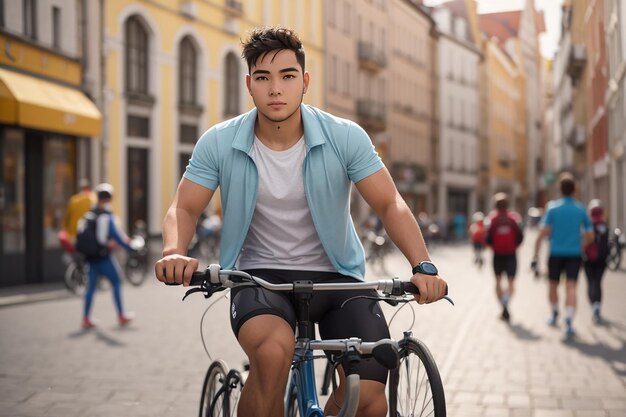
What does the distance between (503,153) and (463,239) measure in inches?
1276

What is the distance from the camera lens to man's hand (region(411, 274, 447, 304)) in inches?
139

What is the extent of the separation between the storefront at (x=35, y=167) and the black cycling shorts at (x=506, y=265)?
918cm

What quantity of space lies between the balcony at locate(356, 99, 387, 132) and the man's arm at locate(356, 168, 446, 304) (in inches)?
1786

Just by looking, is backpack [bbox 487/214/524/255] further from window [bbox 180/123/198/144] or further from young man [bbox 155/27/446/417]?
window [bbox 180/123/198/144]

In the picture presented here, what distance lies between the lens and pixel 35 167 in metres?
20.8

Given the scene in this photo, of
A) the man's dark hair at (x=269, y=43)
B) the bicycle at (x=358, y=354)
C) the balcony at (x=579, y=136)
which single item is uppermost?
the balcony at (x=579, y=136)

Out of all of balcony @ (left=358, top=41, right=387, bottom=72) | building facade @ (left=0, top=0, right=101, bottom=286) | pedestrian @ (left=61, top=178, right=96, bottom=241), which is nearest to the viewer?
pedestrian @ (left=61, top=178, right=96, bottom=241)

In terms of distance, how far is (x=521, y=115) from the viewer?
3922 inches

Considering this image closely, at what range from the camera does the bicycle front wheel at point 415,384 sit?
3.44m

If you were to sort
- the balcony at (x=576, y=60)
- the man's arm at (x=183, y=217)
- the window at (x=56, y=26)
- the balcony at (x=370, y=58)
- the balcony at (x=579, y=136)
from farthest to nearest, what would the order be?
A: the balcony at (x=370, y=58), the balcony at (x=579, y=136), the balcony at (x=576, y=60), the window at (x=56, y=26), the man's arm at (x=183, y=217)

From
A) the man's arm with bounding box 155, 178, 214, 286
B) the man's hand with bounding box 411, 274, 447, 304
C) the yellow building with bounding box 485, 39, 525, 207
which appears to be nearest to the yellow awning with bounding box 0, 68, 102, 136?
the man's arm with bounding box 155, 178, 214, 286

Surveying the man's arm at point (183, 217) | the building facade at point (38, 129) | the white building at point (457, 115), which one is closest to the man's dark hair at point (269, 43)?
the man's arm at point (183, 217)

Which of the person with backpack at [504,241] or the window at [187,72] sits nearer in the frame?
the person with backpack at [504,241]

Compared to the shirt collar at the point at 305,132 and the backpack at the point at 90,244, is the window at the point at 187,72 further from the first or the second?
the shirt collar at the point at 305,132
